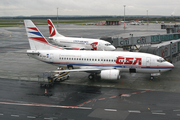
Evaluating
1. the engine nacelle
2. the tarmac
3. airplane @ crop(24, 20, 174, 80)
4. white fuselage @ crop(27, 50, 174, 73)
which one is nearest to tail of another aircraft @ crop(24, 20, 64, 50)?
airplane @ crop(24, 20, 174, 80)

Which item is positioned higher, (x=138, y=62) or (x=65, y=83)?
(x=138, y=62)

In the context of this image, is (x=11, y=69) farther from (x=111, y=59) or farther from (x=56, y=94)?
(x=111, y=59)

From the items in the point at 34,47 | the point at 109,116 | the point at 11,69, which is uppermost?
the point at 34,47

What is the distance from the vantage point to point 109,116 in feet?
68.4

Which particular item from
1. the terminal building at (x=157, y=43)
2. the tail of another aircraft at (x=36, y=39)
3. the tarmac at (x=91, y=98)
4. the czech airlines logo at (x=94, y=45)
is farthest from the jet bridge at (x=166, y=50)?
the czech airlines logo at (x=94, y=45)

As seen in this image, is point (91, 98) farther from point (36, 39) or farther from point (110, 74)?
point (36, 39)

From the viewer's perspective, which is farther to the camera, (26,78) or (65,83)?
(26,78)

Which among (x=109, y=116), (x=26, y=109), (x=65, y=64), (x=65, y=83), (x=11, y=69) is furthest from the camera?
(x=11, y=69)

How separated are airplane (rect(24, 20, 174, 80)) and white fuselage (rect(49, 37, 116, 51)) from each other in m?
19.2

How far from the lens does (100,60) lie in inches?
1303

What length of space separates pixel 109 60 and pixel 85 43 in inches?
936

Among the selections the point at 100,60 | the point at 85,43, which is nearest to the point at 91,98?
the point at 100,60

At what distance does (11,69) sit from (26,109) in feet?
66.0

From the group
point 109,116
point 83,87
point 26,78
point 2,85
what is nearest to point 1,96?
point 2,85
